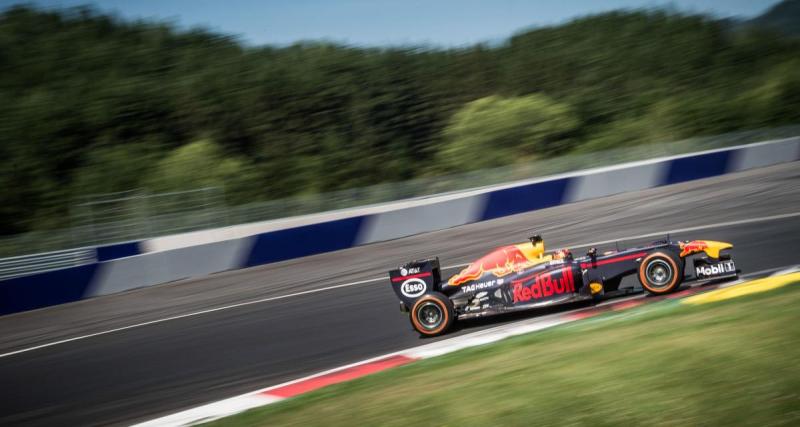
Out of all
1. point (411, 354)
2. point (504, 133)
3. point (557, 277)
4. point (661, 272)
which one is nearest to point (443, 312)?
point (411, 354)

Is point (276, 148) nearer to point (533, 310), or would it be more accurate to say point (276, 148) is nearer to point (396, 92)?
point (396, 92)

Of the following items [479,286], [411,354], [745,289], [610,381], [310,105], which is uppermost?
[310,105]

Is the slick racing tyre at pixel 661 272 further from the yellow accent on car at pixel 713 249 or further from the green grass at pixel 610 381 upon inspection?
the green grass at pixel 610 381

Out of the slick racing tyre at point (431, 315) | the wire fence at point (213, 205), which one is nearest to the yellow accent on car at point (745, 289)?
the slick racing tyre at point (431, 315)

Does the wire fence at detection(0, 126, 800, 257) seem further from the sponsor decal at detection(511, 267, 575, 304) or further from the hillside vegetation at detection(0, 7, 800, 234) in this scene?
the hillside vegetation at detection(0, 7, 800, 234)

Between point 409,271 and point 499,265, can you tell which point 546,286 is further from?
point 409,271

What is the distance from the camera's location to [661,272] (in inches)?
369

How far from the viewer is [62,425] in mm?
7746

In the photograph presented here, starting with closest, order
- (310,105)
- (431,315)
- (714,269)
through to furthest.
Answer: (714,269)
(431,315)
(310,105)

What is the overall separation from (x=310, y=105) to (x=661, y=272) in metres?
44.2

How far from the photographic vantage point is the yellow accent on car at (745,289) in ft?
28.1

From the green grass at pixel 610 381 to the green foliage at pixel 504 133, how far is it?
41.0m

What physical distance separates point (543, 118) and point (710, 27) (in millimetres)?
21359

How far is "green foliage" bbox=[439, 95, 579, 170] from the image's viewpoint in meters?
48.9
